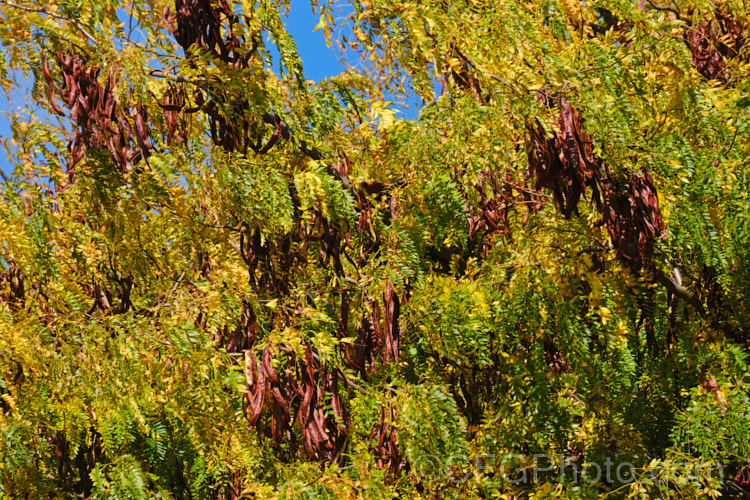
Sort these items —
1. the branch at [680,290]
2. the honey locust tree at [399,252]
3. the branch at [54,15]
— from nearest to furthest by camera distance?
the honey locust tree at [399,252] < the branch at [54,15] < the branch at [680,290]

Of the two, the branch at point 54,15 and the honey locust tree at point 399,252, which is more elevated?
the branch at point 54,15

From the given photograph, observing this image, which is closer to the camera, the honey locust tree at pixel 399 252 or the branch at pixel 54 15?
the honey locust tree at pixel 399 252

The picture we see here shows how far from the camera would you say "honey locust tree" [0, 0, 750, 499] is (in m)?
3.47

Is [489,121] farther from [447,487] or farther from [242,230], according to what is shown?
[447,487]

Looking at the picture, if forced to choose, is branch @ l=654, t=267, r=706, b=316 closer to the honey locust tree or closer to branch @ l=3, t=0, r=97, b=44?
the honey locust tree

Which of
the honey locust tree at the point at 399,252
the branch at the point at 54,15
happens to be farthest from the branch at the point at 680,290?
the branch at the point at 54,15

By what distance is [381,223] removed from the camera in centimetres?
418

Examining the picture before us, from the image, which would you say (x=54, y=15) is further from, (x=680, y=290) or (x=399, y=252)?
(x=680, y=290)

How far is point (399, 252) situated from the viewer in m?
3.94

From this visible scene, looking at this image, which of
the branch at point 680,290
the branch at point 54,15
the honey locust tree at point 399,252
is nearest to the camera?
the honey locust tree at point 399,252

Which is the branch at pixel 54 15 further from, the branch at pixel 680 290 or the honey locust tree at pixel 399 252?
the branch at pixel 680 290

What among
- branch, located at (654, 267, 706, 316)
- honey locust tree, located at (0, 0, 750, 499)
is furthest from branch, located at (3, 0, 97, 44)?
branch, located at (654, 267, 706, 316)

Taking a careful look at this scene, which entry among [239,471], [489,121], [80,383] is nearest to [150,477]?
[239,471]

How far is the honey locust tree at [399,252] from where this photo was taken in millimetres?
3473
